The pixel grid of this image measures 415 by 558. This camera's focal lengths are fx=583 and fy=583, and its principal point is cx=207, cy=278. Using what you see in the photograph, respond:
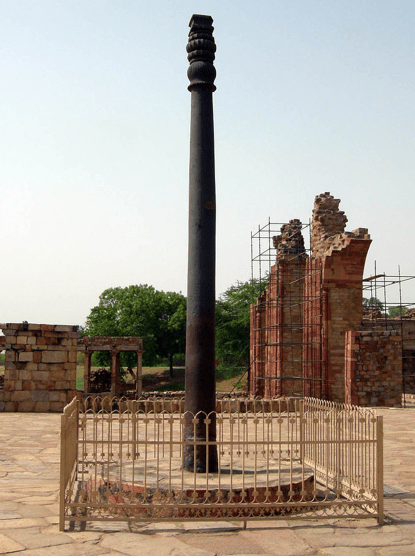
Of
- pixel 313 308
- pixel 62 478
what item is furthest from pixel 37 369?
pixel 62 478

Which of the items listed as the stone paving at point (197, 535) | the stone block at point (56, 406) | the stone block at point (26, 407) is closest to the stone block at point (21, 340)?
the stone block at point (26, 407)

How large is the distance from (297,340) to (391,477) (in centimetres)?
1558

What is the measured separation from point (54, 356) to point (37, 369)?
54cm

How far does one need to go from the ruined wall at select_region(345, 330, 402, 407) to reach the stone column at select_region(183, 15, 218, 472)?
40.0 ft

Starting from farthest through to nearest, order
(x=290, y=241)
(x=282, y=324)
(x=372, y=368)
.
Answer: (x=290, y=241)
(x=282, y=324)
(x=372, y=368)

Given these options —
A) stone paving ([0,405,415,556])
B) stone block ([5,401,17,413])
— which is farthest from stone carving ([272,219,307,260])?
stone paving ([0,405,415,556])

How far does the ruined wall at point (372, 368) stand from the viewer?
17.6 m

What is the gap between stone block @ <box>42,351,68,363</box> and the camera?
15.1m

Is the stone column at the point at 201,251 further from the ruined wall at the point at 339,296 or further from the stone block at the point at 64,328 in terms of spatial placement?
the ruined wall at the point at 339,296

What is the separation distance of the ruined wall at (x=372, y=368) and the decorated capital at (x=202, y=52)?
12.6m

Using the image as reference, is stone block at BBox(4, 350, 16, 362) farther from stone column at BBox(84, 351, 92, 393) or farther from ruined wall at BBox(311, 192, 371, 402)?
stone column at BBox(84, 351, 92, 393)

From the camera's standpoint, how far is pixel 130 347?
89.8ft

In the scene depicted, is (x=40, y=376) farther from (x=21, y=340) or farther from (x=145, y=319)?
(x=145, y=319)

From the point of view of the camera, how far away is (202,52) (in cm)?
660
